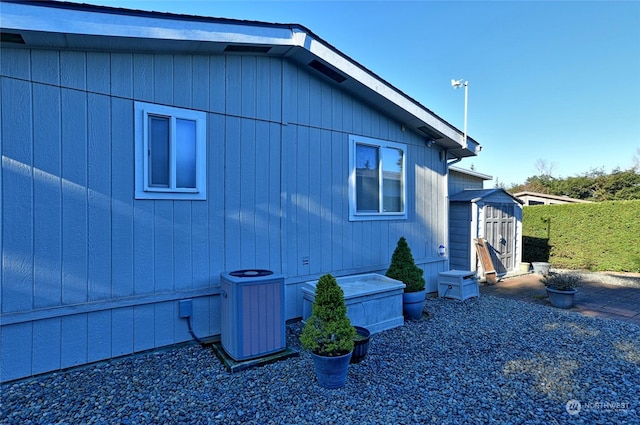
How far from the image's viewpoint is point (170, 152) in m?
3.45

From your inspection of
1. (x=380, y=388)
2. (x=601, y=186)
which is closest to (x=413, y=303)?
(x=380, y=388)

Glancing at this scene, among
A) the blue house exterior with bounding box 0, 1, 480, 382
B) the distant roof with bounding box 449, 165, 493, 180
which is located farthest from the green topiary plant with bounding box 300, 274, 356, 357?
the distant roof with bounding box 449, 165, 493, 180

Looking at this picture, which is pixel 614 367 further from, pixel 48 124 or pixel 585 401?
pixel 48 124

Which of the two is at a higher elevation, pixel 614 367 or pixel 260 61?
pixel 260 61

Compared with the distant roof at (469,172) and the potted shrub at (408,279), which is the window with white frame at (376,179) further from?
the distant roof at (469,172)

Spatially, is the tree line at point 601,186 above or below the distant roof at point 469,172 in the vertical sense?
above

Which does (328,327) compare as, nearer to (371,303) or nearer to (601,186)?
(371,303)

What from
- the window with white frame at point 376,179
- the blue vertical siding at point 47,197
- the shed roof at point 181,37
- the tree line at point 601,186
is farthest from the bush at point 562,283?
the tree line at point 601,186

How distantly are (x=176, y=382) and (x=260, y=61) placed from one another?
12.4ft

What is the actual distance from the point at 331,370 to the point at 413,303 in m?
2.29

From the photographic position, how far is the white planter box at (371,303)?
13.1ft

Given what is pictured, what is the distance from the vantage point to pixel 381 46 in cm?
863

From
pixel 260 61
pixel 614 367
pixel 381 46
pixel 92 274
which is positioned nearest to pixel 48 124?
pixel 92 274

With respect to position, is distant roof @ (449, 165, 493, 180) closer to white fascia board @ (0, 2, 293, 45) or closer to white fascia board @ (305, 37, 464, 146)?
white fascia board @ (305, 37, 464, 146)
